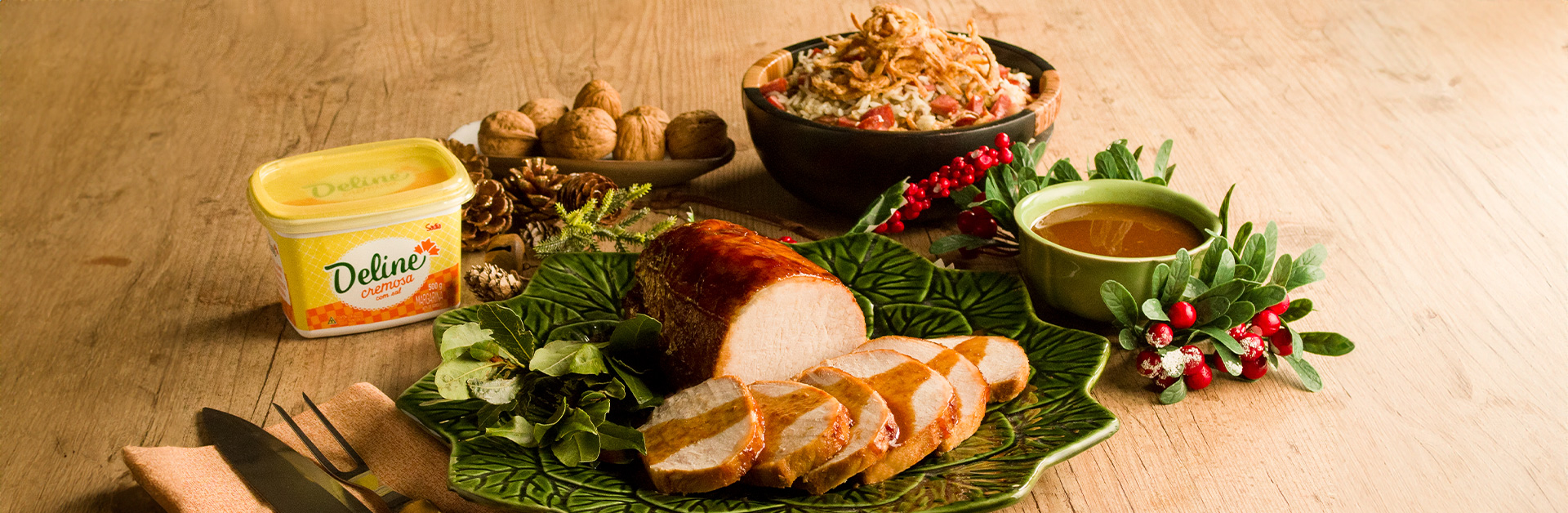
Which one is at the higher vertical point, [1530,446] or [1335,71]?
[1530,446]

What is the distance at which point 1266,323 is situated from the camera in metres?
1.73

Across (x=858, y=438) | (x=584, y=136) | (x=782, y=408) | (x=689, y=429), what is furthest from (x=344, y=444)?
(x=584, y=136)

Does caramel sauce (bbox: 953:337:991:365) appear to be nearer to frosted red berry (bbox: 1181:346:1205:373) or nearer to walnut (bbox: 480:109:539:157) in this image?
frosted red berry (bbox: 1181:346:1205:373)

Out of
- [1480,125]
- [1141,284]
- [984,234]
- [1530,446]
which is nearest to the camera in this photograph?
[1530,446]

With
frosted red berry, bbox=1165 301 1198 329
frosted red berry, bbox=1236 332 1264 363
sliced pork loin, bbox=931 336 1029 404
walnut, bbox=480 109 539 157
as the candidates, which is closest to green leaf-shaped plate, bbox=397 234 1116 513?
sliced pork loin, bbox=931 336 1029 404

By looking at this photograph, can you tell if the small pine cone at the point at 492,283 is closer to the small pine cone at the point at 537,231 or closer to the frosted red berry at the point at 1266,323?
Result: the small pine cone at the point at 537,231

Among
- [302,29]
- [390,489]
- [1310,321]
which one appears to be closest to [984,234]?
[1310,321]

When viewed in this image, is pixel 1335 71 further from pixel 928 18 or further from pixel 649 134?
pixel 649 134

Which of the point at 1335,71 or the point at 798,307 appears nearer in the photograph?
the point at 798,307

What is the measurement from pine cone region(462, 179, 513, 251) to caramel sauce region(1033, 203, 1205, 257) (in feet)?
3.37

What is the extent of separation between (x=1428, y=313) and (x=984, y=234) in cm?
79

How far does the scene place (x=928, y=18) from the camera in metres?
2.33

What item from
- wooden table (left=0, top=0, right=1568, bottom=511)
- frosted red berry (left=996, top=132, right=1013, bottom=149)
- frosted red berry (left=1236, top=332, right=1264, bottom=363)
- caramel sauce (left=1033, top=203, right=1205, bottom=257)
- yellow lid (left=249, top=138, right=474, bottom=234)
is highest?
yellow lid (left=249, top=138, right=474, bottom=234)

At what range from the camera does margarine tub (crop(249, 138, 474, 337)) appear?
174cm
